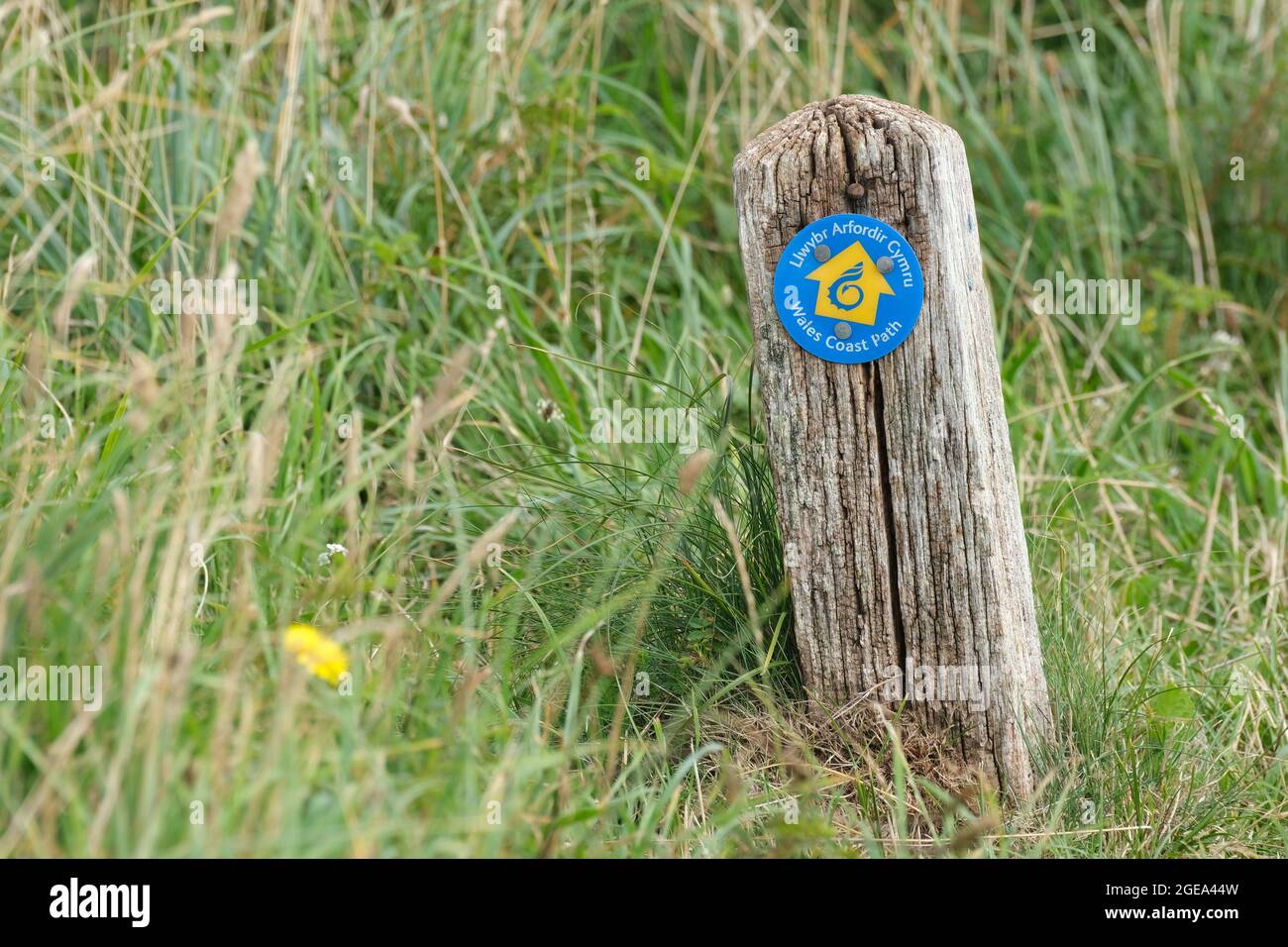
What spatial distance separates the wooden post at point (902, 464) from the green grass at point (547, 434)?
0.44 feet

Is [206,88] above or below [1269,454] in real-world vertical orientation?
above

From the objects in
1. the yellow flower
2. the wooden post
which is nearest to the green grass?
the yellow flower

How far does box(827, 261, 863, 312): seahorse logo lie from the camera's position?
231 centimetres

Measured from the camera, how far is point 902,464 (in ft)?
7.75

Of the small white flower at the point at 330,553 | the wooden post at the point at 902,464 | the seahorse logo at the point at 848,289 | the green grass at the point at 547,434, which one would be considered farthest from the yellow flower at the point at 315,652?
the seahorse logo at the point at 848,289

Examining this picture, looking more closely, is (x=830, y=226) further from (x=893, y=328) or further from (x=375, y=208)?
(x=375, y=208)

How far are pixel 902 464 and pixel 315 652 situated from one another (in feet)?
3.68

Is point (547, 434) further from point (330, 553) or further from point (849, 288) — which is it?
point (849, 288)

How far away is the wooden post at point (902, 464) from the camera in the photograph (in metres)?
2.29

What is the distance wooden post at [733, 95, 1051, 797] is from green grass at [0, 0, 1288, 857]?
0.44 ft

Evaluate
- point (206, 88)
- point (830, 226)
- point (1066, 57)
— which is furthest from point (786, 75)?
A: point (830, 226)

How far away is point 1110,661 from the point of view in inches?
113

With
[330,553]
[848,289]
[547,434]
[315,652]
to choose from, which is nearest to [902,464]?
[848,289]
